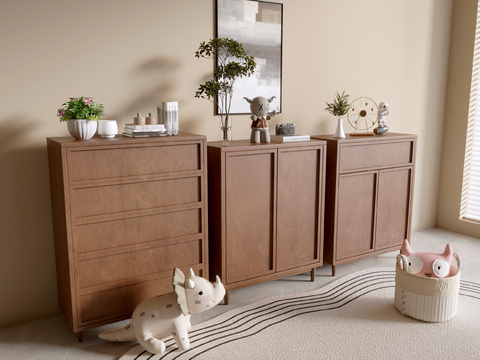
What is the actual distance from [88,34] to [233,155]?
110 centimetres

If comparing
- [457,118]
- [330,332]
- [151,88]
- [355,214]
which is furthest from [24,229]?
[457,118]

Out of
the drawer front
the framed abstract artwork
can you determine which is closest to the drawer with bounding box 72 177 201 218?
the drawer front

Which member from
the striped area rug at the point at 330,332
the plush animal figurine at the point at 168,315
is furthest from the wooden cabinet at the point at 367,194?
the plush animal figurine at the point at 168,315

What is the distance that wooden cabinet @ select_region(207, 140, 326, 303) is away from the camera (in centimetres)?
269

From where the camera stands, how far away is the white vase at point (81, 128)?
2.27 m

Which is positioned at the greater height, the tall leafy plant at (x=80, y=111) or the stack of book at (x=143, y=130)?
the tall leafy plant at (x=80, y=111)

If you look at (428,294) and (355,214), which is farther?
(355,214)

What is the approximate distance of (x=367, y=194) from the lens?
3.29 m

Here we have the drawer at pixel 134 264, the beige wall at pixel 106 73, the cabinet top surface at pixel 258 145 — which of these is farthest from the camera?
the cabinet top surface at pixel 258 145

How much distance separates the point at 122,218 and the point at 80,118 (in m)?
0.57

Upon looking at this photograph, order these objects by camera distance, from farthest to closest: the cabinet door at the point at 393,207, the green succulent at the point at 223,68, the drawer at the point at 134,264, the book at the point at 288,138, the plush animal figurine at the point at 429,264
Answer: the cabinet door at the point at 393,207 → the book at the point at 288,138 → the green succulent at the point at 223,68 → the plush animal figurine at the point at 429,264 → the drawer at the point at 134,264

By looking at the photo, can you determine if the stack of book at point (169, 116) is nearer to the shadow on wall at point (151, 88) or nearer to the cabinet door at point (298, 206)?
the shadow on wall at point (151, 88)

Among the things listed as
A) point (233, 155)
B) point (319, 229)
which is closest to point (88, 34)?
point (233, 155)

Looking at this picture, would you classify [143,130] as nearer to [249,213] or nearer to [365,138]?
[249,213]
